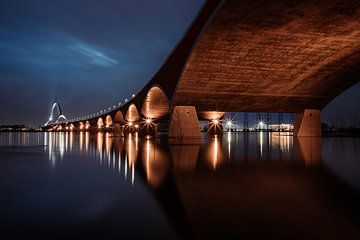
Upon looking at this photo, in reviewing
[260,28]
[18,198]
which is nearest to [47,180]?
[18,198]

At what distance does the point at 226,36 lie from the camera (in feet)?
77.8

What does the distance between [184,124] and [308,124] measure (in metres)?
20.1

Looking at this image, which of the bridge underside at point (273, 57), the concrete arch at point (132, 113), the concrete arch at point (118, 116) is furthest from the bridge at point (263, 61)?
the concrete arch at point (118, 116)

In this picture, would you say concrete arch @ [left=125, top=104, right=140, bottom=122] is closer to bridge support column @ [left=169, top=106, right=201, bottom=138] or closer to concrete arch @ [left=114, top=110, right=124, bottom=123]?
concrete arch @ [left=114, top=110, right=124, bottom=123]

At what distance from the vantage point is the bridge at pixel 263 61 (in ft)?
65.0

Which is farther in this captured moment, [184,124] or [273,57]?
[184,124]

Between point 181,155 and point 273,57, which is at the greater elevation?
point 273,57

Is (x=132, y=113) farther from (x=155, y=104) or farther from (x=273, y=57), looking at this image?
(x=273, y=57)

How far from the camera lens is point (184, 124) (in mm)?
39094

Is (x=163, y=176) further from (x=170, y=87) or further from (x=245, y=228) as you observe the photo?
(x=170, y=87)

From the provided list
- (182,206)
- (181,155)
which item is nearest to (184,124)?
(181,155)

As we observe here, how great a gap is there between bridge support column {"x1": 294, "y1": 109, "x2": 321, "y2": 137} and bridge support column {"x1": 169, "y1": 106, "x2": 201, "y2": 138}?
55.8ft

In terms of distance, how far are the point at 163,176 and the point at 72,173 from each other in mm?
3055

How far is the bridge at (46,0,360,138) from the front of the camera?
19.8 meters
